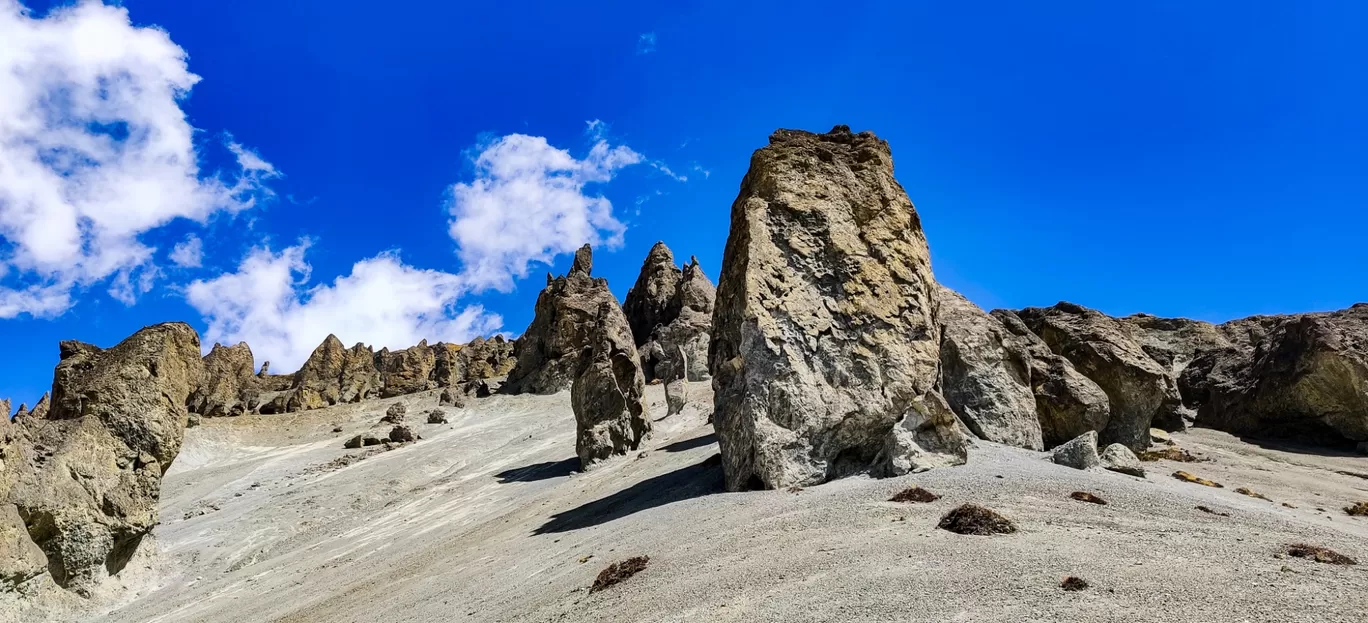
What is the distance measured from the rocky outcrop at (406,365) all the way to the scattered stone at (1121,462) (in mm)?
78663

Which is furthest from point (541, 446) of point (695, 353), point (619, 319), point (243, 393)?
point (243, 393)

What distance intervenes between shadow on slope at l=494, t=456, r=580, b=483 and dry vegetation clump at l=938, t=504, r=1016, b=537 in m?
19.6

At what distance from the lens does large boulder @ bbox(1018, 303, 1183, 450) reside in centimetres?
2627

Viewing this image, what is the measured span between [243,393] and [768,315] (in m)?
77.0

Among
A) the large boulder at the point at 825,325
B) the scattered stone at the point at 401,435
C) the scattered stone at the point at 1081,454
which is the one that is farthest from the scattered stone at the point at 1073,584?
the scattered stone at the point at 401,435

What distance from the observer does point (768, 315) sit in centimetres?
1625

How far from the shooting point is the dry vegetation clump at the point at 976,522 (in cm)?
934

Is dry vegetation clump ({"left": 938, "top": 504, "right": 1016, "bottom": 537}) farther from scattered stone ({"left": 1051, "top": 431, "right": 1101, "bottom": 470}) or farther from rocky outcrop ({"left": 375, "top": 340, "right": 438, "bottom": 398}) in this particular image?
rocky outcrop ({"left": 375, "top": 340, "right": 438, "bottom": 398})

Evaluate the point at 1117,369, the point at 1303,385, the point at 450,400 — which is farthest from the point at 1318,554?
the point at 450,400

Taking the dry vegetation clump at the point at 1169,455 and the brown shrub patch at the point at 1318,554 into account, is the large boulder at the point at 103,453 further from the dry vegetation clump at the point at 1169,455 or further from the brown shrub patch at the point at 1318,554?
the dry vegetation clump at the point at 1169,455

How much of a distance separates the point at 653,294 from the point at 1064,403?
2048 inches

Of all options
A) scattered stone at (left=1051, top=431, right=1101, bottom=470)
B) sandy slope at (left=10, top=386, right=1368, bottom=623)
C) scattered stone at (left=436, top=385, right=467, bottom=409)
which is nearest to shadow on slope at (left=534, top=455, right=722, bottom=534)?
sandy slope at (left=10, top=386, right=1368, bottom=623)

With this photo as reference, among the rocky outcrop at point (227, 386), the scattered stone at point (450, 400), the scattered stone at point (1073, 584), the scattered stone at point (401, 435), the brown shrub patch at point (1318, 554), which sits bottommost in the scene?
the brown shrub patch at point (1318, 554)

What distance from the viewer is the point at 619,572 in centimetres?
968
